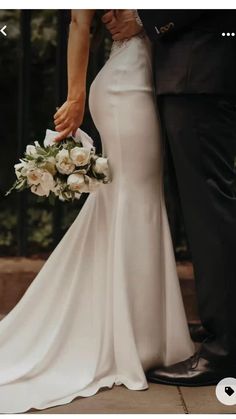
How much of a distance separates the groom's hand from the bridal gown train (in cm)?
3

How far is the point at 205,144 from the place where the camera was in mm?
2324

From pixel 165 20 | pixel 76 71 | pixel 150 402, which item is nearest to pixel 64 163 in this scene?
pixel 76 71

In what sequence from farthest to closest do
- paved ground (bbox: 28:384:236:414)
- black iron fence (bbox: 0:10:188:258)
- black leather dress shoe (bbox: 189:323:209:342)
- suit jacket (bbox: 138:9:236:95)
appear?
black iron fence (bbox: 0:10:188:258) < black leather dress shoe (bbox: 189:323:209:342) < suit jacket (bbox: 138:9:236:95) < paved ground (bbox: 28:384:236:414)

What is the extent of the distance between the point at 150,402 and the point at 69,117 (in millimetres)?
920

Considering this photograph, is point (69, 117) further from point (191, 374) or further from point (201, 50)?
point (191, 374)

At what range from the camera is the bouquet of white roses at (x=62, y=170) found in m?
2.38

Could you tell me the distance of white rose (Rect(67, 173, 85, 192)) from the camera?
237cm

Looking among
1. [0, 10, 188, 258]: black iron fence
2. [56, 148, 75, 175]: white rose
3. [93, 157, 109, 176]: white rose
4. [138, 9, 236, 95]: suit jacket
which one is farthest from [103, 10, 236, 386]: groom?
[0, 10, 188, 258]: black iron fence

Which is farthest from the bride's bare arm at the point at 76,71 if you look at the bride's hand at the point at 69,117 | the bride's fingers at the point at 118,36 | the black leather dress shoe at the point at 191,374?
Answer: the black leather dress shoe at the point at 191,374

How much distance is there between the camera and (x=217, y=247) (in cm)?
234

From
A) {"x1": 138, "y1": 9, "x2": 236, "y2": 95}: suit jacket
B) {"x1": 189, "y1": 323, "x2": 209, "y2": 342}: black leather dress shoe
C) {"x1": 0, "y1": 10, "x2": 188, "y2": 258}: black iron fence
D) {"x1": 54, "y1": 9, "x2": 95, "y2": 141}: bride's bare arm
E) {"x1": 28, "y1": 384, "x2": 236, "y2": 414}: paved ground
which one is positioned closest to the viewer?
{"x1": 28, "y1": 384, "x2": 236, "y2": 414}: paved ground
